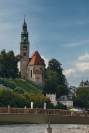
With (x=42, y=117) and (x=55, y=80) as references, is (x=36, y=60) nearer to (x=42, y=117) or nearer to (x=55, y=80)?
(x=55, y=80)

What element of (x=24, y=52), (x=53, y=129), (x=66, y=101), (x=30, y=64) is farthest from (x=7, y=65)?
(x=53, y=129)

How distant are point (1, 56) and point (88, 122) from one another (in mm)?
66923

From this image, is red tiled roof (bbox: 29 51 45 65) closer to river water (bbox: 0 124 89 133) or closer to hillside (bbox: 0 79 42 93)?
hillside (bbox: 0 79 42 93)

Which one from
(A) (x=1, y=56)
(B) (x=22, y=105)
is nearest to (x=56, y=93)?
(A) (x=1, y=56)

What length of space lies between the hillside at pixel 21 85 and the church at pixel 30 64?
5.24 metres

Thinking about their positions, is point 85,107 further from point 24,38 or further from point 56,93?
point 24,38

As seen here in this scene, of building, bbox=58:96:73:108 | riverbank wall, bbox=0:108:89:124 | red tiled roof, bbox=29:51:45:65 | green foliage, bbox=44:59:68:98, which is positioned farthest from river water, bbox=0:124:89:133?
red tiled roof, bbox=29:51:45:65

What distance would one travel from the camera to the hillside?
437ft

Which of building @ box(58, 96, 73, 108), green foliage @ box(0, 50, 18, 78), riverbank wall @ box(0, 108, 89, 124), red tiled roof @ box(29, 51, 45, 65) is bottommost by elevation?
riverbank wall @ box(0, 108, 89, 124)

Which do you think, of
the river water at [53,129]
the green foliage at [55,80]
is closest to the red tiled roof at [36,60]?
the green foliage at [55,80]

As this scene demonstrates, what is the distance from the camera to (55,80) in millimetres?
149250

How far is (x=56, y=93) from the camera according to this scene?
14662 centimetres

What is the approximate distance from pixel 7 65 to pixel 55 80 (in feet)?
43.8

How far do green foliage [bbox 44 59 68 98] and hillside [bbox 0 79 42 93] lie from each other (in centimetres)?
256
